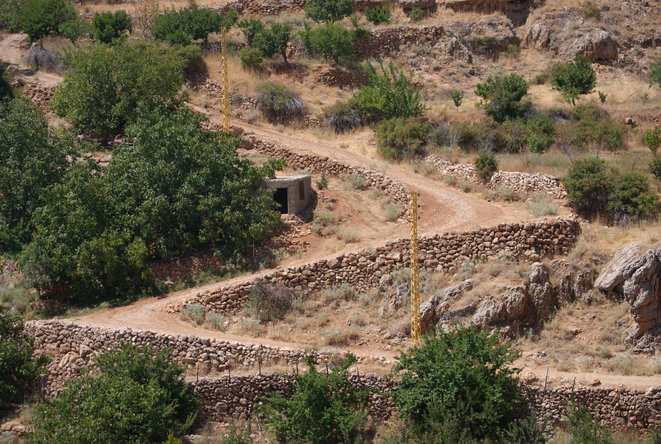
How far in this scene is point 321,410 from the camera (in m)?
17.5

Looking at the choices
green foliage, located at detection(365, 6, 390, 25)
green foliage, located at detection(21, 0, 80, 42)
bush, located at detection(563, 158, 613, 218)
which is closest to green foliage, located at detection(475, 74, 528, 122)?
bush, located at detection(563, 158, 613, 218)

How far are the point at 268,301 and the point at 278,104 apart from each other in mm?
12403

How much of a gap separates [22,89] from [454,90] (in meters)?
18.1

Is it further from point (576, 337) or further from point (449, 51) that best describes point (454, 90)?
point (576, 337)

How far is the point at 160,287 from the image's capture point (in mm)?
22391

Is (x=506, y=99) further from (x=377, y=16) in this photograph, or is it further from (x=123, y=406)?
(x=123, y=406)

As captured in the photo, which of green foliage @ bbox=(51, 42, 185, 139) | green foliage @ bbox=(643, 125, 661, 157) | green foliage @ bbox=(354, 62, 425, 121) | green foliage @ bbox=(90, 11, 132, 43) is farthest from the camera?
green foliage @ bbox=(90, 11, 132, 43)

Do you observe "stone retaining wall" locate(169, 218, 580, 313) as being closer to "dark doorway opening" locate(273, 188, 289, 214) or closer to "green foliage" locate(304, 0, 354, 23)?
"dark doorway opening" locate(273, 188, 289, 214)

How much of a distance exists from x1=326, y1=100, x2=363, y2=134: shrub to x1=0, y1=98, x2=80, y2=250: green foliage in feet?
32.1

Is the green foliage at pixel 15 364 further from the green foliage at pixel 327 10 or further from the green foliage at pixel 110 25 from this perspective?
the green foliage at pixel 327 10

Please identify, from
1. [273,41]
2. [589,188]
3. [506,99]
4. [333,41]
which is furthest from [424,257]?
[273,41]

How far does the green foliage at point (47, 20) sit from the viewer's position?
37.1 m

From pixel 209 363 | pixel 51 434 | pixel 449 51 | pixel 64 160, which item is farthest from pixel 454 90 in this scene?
pixel 51 434

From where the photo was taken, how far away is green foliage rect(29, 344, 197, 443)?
16.9 metres
